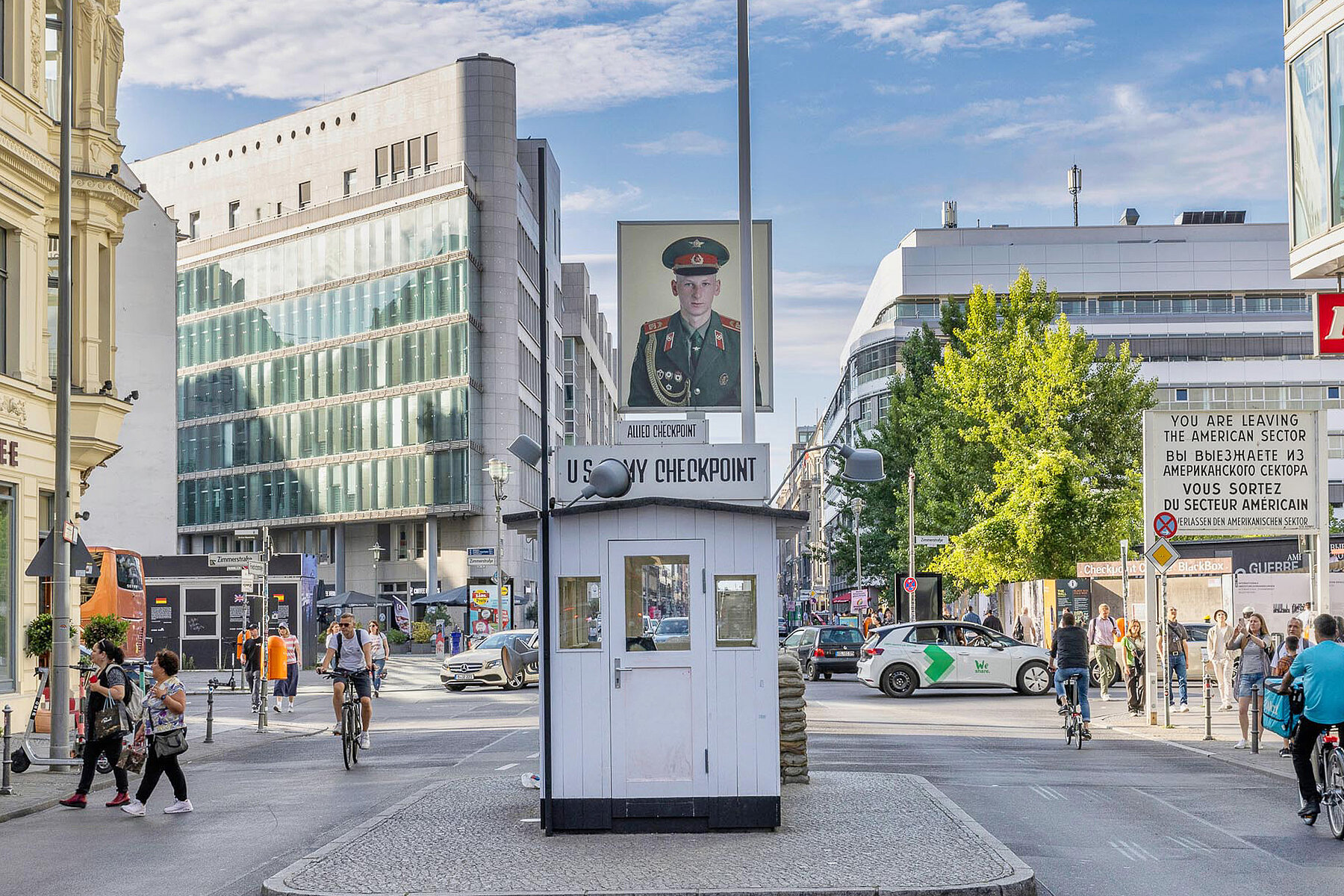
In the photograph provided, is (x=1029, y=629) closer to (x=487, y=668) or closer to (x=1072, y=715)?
(x=487, y=668)

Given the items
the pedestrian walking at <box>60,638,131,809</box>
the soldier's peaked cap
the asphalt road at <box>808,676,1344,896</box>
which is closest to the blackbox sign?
the soldier's peaked cap

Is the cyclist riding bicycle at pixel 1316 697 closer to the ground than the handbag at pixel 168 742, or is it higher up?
higher up

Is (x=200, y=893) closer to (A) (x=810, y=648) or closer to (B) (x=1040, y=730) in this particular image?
(B) (x=1040, y=730)

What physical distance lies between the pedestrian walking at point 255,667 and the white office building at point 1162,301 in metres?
52.1

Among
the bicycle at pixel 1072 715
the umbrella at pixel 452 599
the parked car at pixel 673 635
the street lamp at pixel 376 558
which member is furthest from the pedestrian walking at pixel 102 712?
the street lamp at pixel 376 558

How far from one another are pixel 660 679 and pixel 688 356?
4158 millimetres

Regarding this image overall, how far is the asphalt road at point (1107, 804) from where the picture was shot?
10.4 metres

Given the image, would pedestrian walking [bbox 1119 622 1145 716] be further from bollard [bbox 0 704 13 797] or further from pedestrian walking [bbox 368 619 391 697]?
bollard [bbox 0 704 13 797]

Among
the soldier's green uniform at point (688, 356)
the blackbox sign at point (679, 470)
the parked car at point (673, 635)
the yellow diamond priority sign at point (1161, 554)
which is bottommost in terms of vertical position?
the parked car at point (673, 635)

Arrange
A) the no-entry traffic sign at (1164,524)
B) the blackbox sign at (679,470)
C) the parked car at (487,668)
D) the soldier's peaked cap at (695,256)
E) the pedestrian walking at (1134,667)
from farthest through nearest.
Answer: the parked car at (487,668) → the pedestrian walking at (1134,667) → the no-entry traffic sign at (1164,524) → the soldier's peaked cap at (695,256) → the blackbox sign at (679,470)

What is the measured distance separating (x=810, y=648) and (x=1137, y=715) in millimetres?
15888

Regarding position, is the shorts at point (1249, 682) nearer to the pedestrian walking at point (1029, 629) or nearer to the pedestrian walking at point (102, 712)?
the pedestrian walking at point (102, 712)

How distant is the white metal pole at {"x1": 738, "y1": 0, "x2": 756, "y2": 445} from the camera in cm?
1513

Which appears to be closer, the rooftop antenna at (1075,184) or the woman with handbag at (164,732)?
the woman with handbag at (164,732)
